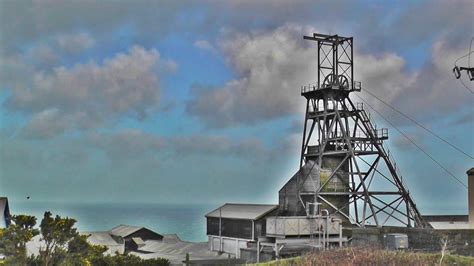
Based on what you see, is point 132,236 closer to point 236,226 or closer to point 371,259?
point 236,226

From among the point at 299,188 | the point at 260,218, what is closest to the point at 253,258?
the point at 260,218

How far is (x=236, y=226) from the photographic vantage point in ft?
189

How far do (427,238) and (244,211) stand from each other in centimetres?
2438

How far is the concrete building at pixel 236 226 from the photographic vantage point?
55.3m

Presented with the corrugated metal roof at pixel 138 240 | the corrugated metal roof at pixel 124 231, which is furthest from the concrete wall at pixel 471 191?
the corrugated metal roof at pixel 124 231

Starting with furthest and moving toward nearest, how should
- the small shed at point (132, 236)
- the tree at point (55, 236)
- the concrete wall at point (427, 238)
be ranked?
the small shed at point (132, 236) → the concrete wall at point (427, 238) → the tree at point (55, 236)

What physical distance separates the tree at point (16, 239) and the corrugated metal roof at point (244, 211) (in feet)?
87.1

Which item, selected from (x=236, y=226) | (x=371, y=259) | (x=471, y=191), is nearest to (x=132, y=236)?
(x=236, y=226)

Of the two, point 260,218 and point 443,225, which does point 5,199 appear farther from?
point 443,225

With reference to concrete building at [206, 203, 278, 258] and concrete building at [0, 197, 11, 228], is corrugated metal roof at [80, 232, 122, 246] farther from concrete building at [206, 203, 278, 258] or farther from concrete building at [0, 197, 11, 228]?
concrete building at [0, 197, 11, 228]

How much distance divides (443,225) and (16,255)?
4051 centimetres

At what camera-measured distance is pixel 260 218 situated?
55312 millimetres

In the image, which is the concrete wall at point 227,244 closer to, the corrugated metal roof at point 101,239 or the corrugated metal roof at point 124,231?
the corrugated metal roof at point 124,231

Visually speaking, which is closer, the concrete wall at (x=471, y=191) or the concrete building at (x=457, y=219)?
the concrete wall at (x=471, y=191)
